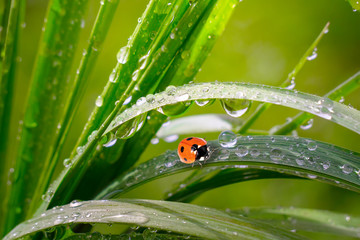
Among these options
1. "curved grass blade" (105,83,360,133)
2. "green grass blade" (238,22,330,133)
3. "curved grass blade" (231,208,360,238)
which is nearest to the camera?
"curved grass blade" (105,83,360,133)

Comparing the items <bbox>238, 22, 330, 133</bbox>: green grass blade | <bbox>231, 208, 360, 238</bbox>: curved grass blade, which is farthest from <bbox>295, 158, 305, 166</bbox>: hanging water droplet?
<bbox>231, 208, 360, 238</bbox>: curved grass blade

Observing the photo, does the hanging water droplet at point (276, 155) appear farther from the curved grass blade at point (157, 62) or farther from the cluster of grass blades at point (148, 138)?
the curved grass blade at point (157, 62)

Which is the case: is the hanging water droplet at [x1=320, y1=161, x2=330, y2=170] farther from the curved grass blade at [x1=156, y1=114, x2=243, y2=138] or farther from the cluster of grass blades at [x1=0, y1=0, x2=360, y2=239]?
the curved grass blade at [x1=156, y1=114, x2=243, y2=138]

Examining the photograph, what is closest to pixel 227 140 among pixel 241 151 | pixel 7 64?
pixel 241 151

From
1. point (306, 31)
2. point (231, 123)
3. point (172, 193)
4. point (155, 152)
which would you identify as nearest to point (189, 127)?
point (231, 123)

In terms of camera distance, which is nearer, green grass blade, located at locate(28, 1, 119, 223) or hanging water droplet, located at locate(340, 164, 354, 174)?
hanging water droplet, located at locate(340, 164, 354, 174)

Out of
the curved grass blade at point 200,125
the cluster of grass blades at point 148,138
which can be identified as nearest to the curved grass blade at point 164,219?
the cluster of grass blades at point 148,138
